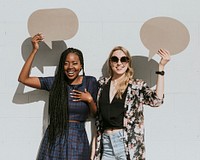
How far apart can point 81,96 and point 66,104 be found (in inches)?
5.0

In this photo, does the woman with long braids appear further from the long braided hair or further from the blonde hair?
the blonde hair

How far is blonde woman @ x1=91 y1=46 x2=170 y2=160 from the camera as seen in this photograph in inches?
79.9

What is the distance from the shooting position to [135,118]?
210cm

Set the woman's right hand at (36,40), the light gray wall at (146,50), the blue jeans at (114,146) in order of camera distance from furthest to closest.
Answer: the light gray wall at (146,50), the woman's right hand at (36,40), the blue jeans at (114,146)

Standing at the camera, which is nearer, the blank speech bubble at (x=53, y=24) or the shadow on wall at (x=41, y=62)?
the blank speech bubble at (x=53, y=24)

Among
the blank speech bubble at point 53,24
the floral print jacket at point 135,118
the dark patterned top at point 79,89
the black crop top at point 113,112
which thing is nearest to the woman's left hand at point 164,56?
the floral print jacket at point 135,118

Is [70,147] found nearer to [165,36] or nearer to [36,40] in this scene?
[36,40]

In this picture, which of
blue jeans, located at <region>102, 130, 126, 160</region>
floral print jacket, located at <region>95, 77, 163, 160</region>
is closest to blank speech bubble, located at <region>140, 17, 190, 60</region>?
floral print jacket, located at <region>95, 77, 163, 160</region>

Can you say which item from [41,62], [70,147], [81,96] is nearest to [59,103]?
[81,96]

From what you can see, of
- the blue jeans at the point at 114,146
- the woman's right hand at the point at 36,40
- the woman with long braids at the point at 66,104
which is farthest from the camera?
the woman's right hand at the point at 36,40

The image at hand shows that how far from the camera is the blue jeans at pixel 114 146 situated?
6.58 ft

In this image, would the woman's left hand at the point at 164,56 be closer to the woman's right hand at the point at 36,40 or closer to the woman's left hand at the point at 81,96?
the woman's left hand at the point at 81,96

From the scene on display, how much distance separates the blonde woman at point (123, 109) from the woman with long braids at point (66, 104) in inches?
4.4

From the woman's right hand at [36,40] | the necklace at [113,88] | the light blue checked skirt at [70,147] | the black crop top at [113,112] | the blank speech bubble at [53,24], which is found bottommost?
the light blue checked skirt at [70,147]
